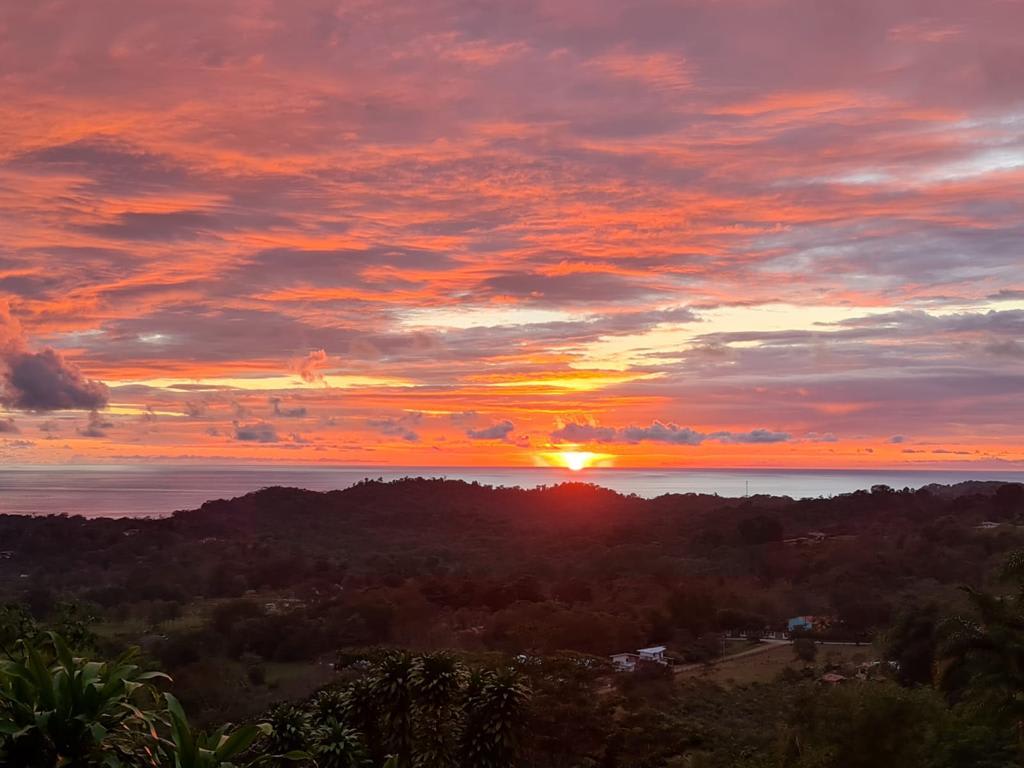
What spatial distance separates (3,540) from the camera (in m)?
92.7

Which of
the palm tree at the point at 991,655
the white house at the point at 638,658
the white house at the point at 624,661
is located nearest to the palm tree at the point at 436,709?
the palm tree at the point at 991,655

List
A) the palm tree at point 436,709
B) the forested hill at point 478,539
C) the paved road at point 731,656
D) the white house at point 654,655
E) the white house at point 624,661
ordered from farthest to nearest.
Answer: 1. the forested hill at point 478,539
2. the paved road at point 731,656
3. the white house at point 654,655
4. the white house at point 624,661
5. the palm tree at point 436,709

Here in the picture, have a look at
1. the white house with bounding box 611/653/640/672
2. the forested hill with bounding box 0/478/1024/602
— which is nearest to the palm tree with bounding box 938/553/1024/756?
the white house with bounding box 611/653/640/672

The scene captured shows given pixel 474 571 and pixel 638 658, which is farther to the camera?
pixel 474 571

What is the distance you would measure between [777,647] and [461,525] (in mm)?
72062

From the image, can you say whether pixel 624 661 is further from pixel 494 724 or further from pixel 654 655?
pixel 494 724

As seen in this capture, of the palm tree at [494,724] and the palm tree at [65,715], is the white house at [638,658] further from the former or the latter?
the palm tree at [65,715]

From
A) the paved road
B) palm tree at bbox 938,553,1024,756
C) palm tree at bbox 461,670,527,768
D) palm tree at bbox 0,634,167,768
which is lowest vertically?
the paved road

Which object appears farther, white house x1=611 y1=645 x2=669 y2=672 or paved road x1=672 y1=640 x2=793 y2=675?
paved road x1=672 y1=640 x2=793 y2=675

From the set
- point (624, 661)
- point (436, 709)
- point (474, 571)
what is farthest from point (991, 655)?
point (474, 571)

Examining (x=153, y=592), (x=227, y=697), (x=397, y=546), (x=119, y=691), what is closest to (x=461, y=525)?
(x=397, y=546)

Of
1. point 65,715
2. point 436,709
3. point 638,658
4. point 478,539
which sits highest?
point 65,715

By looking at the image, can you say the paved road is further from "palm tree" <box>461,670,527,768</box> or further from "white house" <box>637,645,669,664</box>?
"palm tree" <box>461,670,527,768</box>

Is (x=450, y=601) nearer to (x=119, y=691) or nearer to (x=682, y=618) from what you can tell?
(x=682, y=618)
